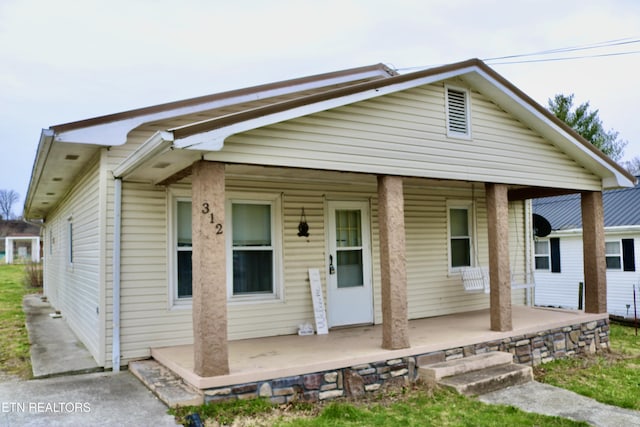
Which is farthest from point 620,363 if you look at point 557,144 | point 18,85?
point 18,85

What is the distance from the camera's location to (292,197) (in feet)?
24.2

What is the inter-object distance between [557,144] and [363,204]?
3.15 metres

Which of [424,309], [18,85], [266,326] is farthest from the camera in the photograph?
[18,85]

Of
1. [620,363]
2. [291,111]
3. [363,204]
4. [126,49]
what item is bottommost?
[620,363]

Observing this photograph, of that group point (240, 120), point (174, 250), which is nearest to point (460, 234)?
point (174, 250)

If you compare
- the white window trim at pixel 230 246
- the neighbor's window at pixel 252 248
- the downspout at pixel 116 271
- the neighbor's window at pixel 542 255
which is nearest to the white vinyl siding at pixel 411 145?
the white window trim at pixel 230 246

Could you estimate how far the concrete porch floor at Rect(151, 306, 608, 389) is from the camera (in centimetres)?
492

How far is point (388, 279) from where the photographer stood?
5.82 metres

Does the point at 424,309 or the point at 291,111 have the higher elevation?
the point at 291,111

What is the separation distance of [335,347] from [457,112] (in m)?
3.53

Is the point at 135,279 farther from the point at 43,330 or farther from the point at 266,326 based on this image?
the point at 43,330

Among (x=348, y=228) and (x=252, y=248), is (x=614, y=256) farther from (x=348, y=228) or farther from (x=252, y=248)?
(x=252, y=248)

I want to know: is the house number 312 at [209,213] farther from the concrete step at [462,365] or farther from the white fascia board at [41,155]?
the concrete step at [462,365]

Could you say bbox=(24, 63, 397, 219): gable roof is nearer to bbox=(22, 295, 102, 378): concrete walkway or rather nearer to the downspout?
the downspout
